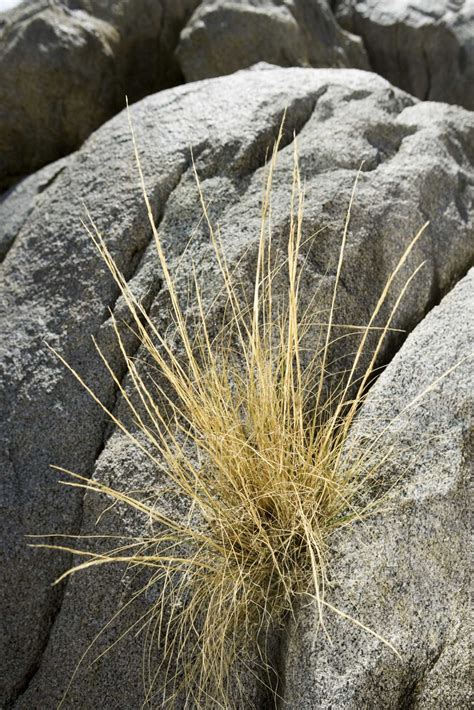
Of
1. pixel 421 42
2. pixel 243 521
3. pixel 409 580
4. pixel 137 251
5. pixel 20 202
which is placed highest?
Answer: pixel 20 202

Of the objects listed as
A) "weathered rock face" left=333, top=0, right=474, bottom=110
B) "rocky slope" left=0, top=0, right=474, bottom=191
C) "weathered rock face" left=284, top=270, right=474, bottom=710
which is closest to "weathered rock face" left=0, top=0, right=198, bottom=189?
"rocky slope" left=0, top=0, right=474, bottom=191

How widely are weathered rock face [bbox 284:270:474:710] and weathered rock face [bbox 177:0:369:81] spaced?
6.20ft

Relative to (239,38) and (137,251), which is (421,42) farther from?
(137,251)

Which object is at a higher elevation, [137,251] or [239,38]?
[239,38]

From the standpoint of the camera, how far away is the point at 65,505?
1729mm

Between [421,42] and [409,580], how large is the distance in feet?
8.56

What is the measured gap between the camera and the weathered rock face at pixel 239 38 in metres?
3.11

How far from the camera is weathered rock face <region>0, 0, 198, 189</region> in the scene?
9.76ft

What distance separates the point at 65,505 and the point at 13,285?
583 mm

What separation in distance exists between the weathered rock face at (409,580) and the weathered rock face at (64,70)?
1.96 m

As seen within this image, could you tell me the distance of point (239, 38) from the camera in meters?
3.11

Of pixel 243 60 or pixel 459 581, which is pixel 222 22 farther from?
pixel 459 581

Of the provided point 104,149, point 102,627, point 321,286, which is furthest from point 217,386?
Answer: point 104,149

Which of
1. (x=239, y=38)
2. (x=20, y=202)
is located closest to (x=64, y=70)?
(x=239, y=38)
